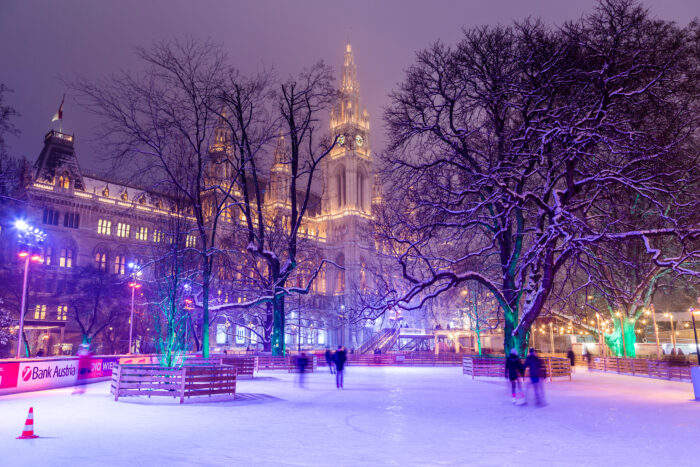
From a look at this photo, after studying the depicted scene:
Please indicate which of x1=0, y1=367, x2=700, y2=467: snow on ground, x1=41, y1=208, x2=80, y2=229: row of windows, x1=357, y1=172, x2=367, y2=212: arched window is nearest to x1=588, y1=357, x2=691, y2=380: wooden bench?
x1=0, y1=367, x2=700, y2=467: snow on ground

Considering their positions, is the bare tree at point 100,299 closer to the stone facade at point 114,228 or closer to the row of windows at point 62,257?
the stone facade at point 114,228

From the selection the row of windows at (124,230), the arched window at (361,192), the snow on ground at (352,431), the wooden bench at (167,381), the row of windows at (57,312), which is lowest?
the snow on ground at (352,431)

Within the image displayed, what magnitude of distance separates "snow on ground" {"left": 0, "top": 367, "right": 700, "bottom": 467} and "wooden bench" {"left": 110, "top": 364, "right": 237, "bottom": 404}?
0.40 metres

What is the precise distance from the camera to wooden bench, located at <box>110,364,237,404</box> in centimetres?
1474

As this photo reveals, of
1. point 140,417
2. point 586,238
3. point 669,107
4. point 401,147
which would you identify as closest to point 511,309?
point 586,238

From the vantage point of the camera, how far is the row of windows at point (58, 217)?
66312mm

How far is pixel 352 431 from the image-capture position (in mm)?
9883

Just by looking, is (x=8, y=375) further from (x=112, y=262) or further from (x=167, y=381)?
(x=112, y=262)

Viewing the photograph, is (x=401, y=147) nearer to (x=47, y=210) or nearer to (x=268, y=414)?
(x=268, y=414)

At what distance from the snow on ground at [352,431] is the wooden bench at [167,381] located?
15.9 inches

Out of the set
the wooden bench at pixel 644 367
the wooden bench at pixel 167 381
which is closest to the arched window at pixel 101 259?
the wooden bench at pixel 167 381

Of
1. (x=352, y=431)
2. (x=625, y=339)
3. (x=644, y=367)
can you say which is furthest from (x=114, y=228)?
(x=352, y=431)

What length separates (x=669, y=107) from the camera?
20.1m

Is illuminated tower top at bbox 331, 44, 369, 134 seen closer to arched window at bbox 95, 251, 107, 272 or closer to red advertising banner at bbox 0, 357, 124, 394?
arched window at bbox 95, 251, 107, 272
